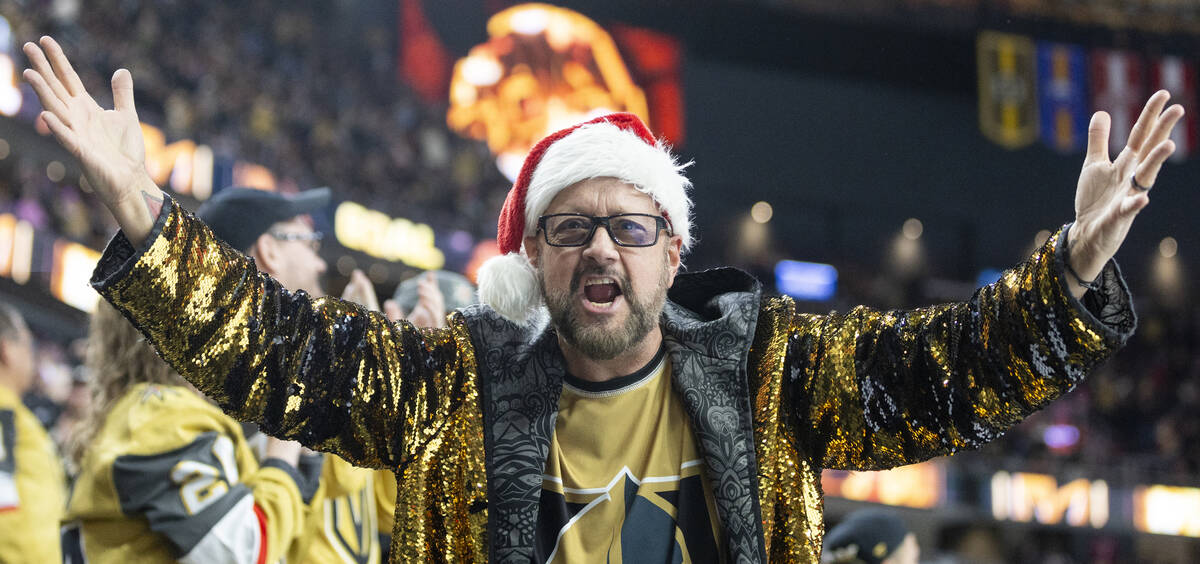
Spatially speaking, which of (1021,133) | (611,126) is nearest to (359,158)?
(1021,133)

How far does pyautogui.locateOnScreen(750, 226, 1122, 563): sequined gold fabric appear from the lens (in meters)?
2.07

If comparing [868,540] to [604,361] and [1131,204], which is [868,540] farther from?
[1131,204]

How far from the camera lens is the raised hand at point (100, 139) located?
6.42ft

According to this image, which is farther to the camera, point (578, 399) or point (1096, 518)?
point (1096, 518)

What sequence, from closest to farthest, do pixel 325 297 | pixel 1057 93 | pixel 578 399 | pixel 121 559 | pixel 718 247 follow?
pixel 325 297
pixel 578 399
pixel 121 559
pixel 1057 93
pixel 718 247

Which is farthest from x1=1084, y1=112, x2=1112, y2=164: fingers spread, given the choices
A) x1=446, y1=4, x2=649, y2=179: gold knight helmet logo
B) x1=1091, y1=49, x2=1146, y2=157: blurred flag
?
x1=1091, y1=49, x2=1146, y2=157: blurred flag

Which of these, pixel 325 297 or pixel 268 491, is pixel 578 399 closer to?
pixel 325 297

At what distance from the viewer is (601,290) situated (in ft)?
8.14

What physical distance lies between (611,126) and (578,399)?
0.64 metres

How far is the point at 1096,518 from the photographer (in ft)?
64.8

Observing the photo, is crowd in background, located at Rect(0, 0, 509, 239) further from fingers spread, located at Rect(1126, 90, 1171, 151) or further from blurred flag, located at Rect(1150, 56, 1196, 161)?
blurred flag, located at Rect(1150, 56, 1196, 161)

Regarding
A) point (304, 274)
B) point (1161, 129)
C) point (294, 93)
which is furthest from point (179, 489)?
point (294, 93)

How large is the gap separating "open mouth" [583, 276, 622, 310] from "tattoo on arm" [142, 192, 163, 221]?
34.1 inches

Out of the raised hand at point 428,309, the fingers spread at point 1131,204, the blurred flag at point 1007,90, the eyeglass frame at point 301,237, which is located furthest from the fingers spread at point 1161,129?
the blurred flag at point 1007,90
